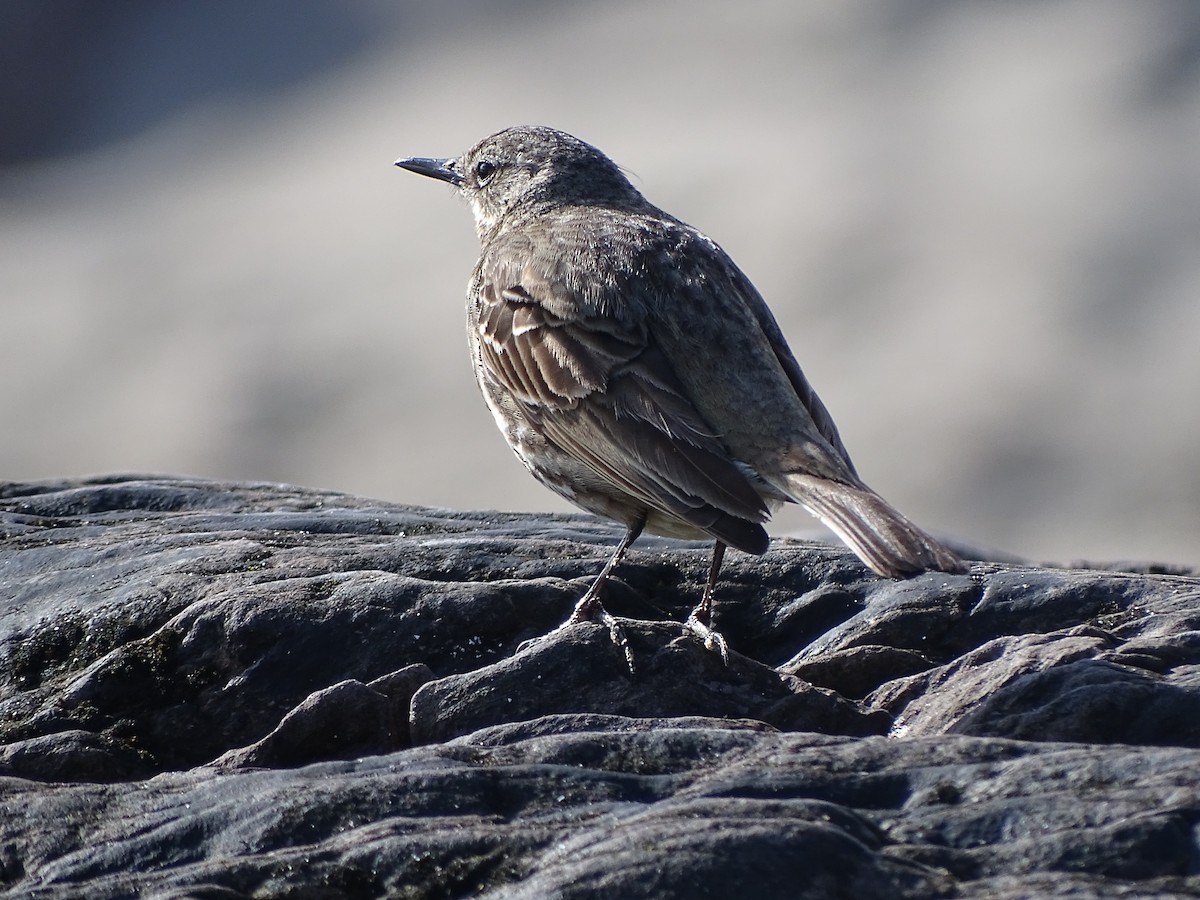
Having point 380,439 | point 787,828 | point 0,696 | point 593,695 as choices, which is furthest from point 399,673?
point 380,439

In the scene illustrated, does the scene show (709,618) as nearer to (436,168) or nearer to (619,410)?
(619,410)

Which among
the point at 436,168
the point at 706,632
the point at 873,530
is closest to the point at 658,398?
the point at 706,632

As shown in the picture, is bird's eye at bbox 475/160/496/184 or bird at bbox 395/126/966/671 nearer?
bird at bbox 395/126/966/671

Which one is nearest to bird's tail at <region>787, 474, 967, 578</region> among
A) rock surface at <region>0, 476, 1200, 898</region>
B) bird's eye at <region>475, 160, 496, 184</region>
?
rock surface at <region>0, 476, 1200, 898</region>

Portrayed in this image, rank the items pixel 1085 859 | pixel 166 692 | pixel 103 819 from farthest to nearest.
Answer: pixel 166 692 → pixel 103 819 → pixel 1085 859

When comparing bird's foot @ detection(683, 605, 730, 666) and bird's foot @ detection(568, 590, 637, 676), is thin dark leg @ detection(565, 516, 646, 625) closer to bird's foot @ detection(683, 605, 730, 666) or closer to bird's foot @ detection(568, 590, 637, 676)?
bird's foot @ detection(568, 590, 637, 676)

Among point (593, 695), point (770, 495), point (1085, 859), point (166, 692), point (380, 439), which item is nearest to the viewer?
point (1085, 859)

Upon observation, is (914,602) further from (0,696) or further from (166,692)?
(0,696)

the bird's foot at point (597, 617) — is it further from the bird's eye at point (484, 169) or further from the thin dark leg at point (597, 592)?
the bird's eye at point (484, 169)
